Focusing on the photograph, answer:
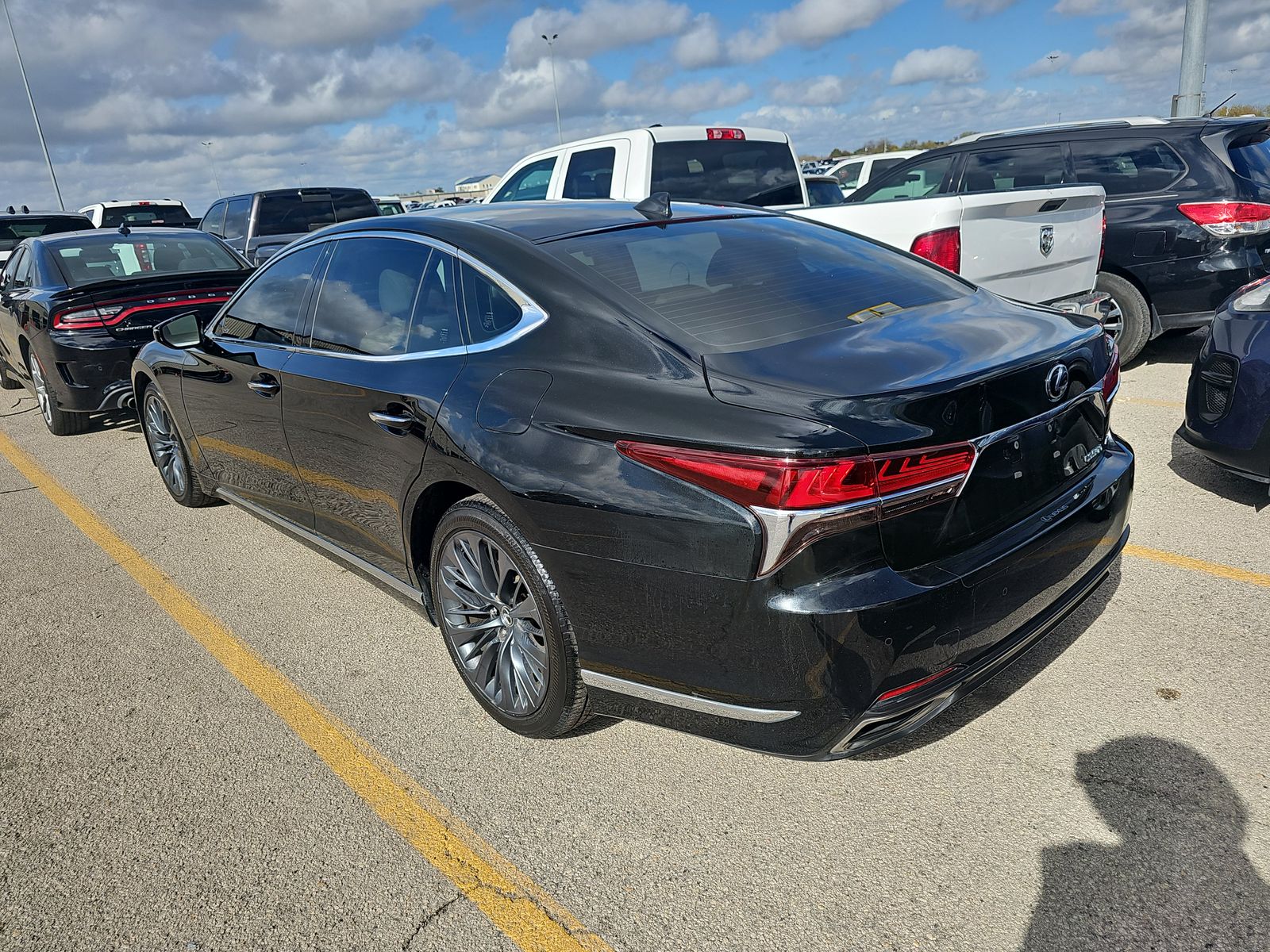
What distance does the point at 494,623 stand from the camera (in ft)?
9.62

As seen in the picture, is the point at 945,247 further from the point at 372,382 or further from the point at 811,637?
the point at 811,637

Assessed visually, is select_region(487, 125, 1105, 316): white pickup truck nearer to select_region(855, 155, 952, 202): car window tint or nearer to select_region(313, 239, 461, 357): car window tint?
select_region(855, 155, 952, 202): car window tint

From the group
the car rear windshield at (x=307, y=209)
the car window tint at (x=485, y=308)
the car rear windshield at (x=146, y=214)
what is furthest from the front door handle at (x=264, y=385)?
the car rear windshield at (x=146, y=214)

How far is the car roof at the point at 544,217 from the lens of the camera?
3.14 m

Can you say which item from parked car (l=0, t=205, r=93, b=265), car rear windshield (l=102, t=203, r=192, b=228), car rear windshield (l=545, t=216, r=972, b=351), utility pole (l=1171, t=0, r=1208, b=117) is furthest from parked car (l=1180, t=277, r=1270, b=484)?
car rear windshield (l=102, t=203, r=192, b=228)

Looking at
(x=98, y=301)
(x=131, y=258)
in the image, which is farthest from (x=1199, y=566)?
(x=131, y=258)

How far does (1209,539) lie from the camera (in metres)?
4.02

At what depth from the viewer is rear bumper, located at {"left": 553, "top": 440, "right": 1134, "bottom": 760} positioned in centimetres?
211

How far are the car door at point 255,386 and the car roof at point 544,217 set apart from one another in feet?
1.46

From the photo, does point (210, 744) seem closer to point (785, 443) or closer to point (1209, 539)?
point (785, 443)

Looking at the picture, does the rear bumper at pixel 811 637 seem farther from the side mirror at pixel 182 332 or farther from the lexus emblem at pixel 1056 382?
the side mirror at pixel 182 332

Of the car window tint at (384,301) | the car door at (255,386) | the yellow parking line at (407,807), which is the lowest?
the yellow parking line at (407,807)

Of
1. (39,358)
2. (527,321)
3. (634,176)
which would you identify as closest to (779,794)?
(527,321)

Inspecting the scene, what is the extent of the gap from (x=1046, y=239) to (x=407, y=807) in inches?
196
